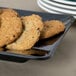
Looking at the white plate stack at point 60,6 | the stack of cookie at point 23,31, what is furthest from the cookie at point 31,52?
the white plate stack at point 60,6

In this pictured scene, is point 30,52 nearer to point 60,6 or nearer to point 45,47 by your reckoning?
point 45,47

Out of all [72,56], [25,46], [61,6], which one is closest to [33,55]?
[25,46]

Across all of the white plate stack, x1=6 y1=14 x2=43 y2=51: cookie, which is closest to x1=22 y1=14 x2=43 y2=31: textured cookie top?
x1=6 y1=14 x2=43 y2=51: cookie

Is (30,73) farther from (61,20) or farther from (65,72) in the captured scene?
(61,20)

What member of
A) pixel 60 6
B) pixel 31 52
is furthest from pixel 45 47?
pixel 60 6

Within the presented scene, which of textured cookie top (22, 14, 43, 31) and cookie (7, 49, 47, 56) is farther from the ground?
textured cookie top (22, 14, 43, 31)

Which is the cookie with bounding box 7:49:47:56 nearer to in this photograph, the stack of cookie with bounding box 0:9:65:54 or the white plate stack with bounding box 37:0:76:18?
the stack of cookie with bounding box 0:9:65:54
